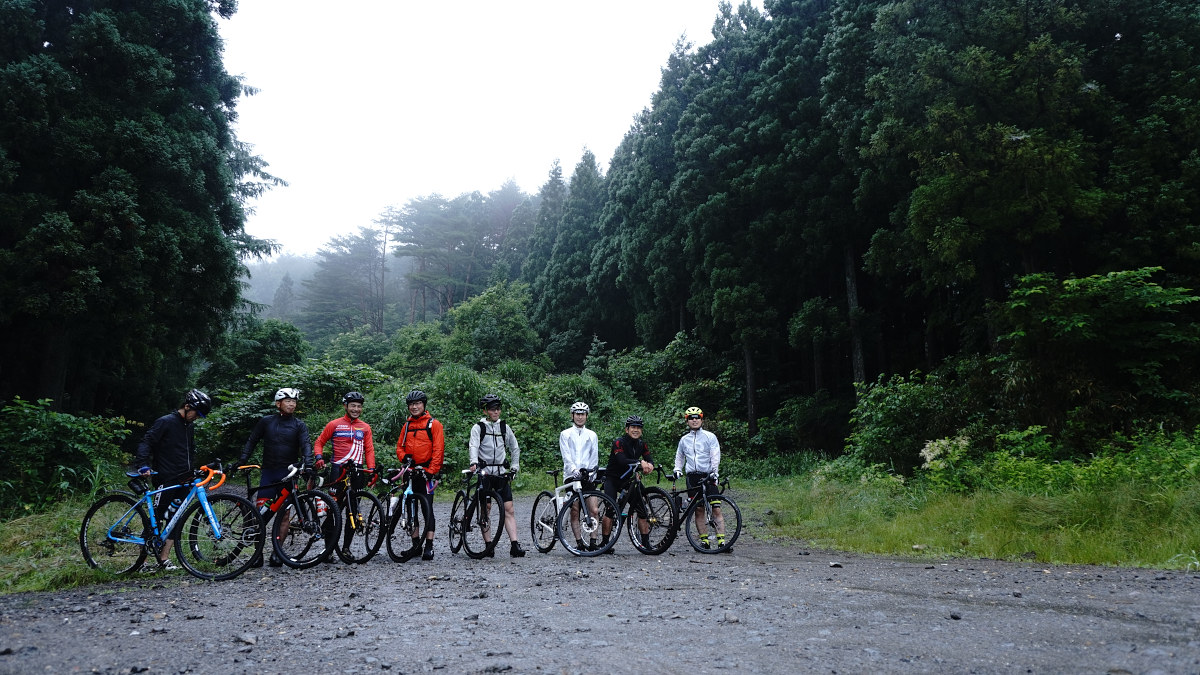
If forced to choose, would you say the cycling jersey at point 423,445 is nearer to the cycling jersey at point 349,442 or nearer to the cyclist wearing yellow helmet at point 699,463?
the cycling jersey at point 349,442

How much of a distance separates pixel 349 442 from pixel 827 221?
1552 cm

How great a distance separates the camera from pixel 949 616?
13.7 ft

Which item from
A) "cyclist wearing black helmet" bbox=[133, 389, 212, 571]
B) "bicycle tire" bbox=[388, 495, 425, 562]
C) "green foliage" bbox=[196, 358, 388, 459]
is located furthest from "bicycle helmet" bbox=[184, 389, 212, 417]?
"green foliage" bbox=[196, 358, 388, 459]

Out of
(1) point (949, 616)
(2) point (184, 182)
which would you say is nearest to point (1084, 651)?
(1) point (949, 616)

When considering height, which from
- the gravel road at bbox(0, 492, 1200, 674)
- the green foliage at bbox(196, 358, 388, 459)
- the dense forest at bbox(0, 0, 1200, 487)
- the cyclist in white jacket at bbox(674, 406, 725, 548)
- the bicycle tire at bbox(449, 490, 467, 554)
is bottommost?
the gravel road at bbox(0, 492, 1200, 674)

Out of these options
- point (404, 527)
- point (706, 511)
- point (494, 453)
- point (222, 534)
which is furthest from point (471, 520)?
point (706, 511)

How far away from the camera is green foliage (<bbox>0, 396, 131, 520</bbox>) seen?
912 centimetres

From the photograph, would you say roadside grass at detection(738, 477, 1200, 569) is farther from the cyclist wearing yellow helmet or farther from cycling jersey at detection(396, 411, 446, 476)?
cycling jersey at detection(396, 411, 446, 476)

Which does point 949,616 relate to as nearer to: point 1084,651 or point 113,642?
point 1084,651

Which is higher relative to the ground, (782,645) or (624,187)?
(624,187)

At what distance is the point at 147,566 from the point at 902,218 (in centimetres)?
1553

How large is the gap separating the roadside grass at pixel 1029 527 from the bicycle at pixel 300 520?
5692 millimetres

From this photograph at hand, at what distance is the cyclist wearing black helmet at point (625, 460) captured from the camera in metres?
7.54

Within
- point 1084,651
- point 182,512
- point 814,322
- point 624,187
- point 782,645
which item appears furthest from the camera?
point 624,187
